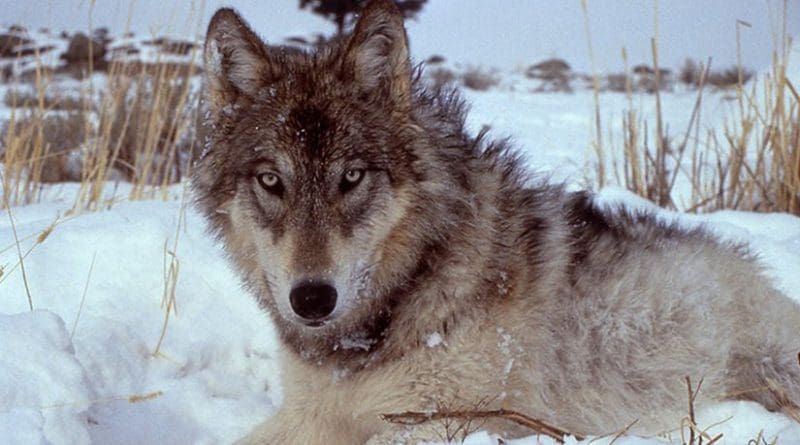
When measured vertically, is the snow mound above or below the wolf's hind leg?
above

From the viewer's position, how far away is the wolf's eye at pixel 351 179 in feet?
8.17

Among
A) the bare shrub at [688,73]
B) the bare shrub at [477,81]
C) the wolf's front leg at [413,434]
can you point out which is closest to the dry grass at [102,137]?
the wolf's front leg at [413,434]

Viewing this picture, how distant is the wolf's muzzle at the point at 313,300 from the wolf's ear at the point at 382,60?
740 mm

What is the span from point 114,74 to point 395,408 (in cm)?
427

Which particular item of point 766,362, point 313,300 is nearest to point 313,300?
point 313,300

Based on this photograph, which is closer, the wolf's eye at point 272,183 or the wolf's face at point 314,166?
the wolf's face at point 314,166

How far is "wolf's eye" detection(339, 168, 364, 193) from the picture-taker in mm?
2490

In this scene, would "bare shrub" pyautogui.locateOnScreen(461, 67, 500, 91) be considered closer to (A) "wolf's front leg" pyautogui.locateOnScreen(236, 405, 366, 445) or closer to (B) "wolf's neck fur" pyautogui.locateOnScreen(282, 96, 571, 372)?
(B) "wolf's neck fur" pyautogui.locateOnScreen(282, 96, 571, 372)

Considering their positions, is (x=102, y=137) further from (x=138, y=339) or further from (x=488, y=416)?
(x=488, y=416)

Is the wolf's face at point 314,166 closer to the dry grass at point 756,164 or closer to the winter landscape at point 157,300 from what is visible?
the winter landscape at point 157,300

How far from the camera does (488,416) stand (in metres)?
2.19

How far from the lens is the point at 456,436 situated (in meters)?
2.36

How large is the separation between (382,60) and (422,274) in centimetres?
74

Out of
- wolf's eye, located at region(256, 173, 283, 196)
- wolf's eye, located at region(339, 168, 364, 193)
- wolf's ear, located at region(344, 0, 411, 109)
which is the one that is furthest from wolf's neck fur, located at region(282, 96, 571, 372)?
wolf's eye, located at region(256, 173, 283, 196)
